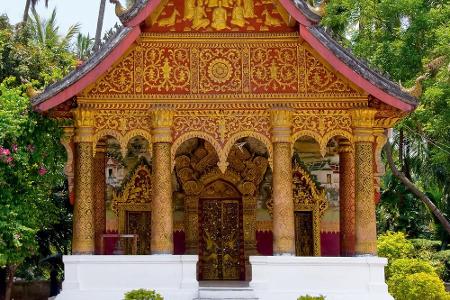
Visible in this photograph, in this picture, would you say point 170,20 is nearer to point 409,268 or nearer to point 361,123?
point 361,123

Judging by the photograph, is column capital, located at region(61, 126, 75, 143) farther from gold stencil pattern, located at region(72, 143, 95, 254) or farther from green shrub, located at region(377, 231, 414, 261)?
green shrub, located at region(377, 231, 414, 261)

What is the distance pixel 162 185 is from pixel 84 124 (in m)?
1.80

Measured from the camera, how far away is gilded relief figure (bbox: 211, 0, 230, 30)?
14.4 m

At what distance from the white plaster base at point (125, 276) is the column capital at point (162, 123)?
2.05 m

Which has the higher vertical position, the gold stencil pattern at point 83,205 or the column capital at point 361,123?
the column capital at point 361,123

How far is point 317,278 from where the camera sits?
13.7 meters

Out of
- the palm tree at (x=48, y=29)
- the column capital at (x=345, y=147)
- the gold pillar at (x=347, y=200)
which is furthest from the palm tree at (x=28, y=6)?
the gold pillar at (x=347, y=200)

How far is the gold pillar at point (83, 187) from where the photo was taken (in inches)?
554

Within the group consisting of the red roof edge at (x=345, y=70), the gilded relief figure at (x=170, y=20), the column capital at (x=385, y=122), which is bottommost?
the column capital at (x=385, y=122)

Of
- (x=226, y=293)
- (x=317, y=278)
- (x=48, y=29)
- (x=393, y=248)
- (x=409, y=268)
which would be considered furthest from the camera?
(x=48, y=29)

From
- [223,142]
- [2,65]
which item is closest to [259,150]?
[223,142]

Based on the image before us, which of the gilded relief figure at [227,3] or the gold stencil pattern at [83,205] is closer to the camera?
the gold stencil pattern at [83,205]

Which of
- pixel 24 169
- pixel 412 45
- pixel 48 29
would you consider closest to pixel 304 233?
pixel 24 169

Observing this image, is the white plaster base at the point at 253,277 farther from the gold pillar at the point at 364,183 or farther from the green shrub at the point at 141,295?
the green shrub at the point at 141,295
